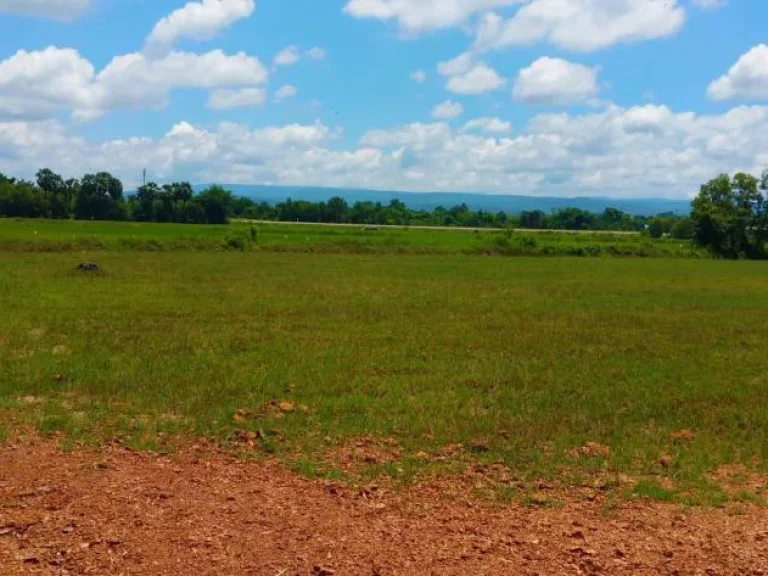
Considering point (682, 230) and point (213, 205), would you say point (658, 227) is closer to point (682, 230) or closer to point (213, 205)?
point (682, 230)

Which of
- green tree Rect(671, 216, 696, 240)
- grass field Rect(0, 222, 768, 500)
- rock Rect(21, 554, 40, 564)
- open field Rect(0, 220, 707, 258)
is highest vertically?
green tree Rect(671, 216, 696, 240)

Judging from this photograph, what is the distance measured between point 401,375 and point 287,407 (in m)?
2.77

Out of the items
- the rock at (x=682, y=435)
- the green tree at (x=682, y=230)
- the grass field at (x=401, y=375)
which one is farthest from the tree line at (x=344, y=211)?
the rock at (x=682, y=435)

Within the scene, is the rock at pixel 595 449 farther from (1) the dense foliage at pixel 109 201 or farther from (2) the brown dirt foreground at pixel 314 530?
(1) the dense foliage at pixel 109 201

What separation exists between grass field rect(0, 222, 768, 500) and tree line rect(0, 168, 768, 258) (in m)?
48.2

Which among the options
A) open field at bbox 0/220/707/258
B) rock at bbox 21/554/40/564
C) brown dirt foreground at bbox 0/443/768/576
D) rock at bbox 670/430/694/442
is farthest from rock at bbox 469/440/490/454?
open field at bbox 0/220/707/258

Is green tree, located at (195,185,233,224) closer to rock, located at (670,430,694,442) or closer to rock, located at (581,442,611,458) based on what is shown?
rock, located at (670,430,694,442)

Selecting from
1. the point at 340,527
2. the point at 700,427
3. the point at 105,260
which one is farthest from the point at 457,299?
the point at 105,260

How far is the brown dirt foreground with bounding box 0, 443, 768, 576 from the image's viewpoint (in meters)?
Result: 4.44

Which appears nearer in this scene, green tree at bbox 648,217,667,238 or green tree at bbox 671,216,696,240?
green tree at bbox 671,216,696,240

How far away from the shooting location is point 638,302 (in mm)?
23109

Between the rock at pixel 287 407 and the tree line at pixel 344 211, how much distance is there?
65439 millimetres

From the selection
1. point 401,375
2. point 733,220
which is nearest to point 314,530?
point 401,375

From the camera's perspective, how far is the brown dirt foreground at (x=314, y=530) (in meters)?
4.44
